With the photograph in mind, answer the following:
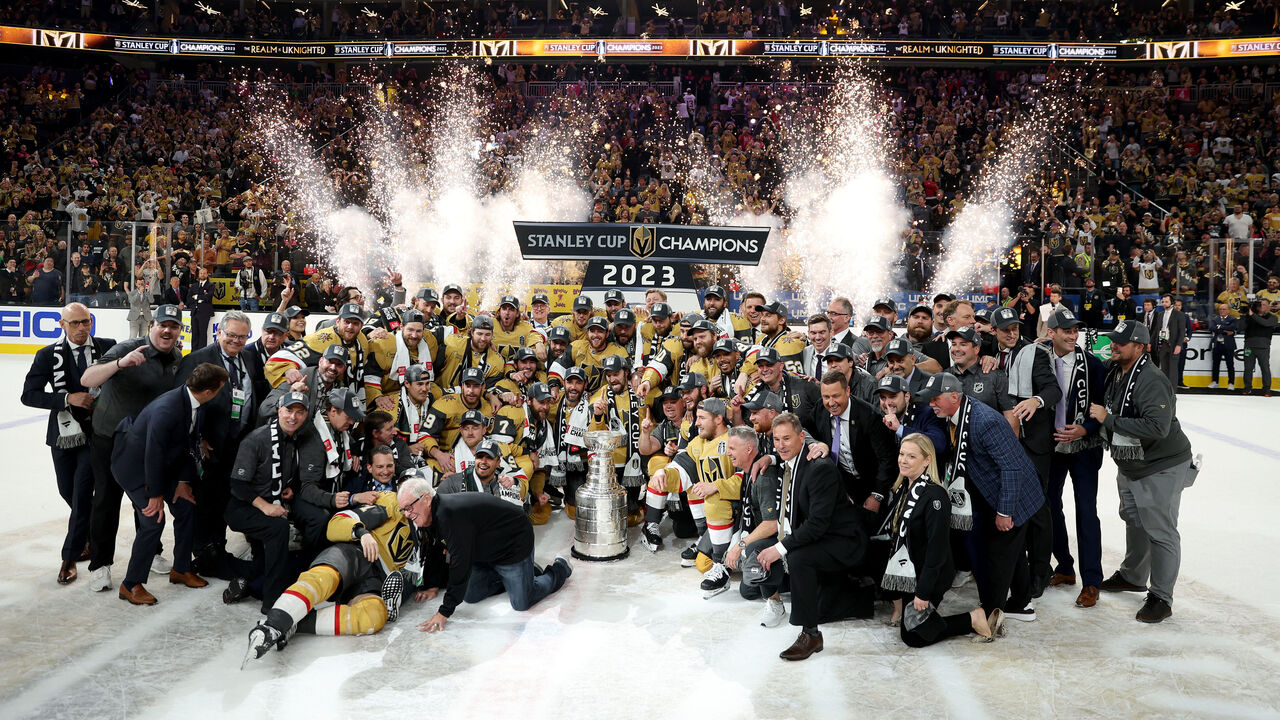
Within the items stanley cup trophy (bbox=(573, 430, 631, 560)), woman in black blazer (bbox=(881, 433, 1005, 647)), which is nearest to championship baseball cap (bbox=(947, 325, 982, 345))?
woman in black blazer (bbox=(881, 433, 1005, 647))

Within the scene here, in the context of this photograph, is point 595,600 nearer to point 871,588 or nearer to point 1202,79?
point 871,588

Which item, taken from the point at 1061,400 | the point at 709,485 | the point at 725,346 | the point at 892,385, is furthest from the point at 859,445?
the point at 725,346

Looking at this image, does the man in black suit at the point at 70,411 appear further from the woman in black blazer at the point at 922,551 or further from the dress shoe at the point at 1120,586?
the dress shoe at the point at 1120,586

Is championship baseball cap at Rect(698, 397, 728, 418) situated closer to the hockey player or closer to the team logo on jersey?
the hockey player

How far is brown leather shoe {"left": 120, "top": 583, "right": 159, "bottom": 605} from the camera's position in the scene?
5.99 m

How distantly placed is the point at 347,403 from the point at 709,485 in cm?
259

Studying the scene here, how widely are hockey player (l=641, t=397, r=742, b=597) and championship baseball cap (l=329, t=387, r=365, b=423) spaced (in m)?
2.24

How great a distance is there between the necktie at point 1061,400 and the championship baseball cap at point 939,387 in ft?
3.76

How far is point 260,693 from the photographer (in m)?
4.76

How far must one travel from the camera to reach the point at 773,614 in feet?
18.9

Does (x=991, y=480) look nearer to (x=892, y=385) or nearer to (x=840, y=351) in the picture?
(x=892, y=385)

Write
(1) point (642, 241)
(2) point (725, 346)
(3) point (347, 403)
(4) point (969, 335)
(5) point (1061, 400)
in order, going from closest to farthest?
1. (3) point (347, 403)
2. (5) point (1061, 400)
3. (4) point (969, 335)
4. (2) point (725, 346)
5. (1) point (642, 241)

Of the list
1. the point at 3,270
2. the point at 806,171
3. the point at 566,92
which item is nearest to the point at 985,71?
the point at 806,171

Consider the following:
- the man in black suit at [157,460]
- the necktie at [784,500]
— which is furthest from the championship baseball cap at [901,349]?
the man in black suit at [157,460]
